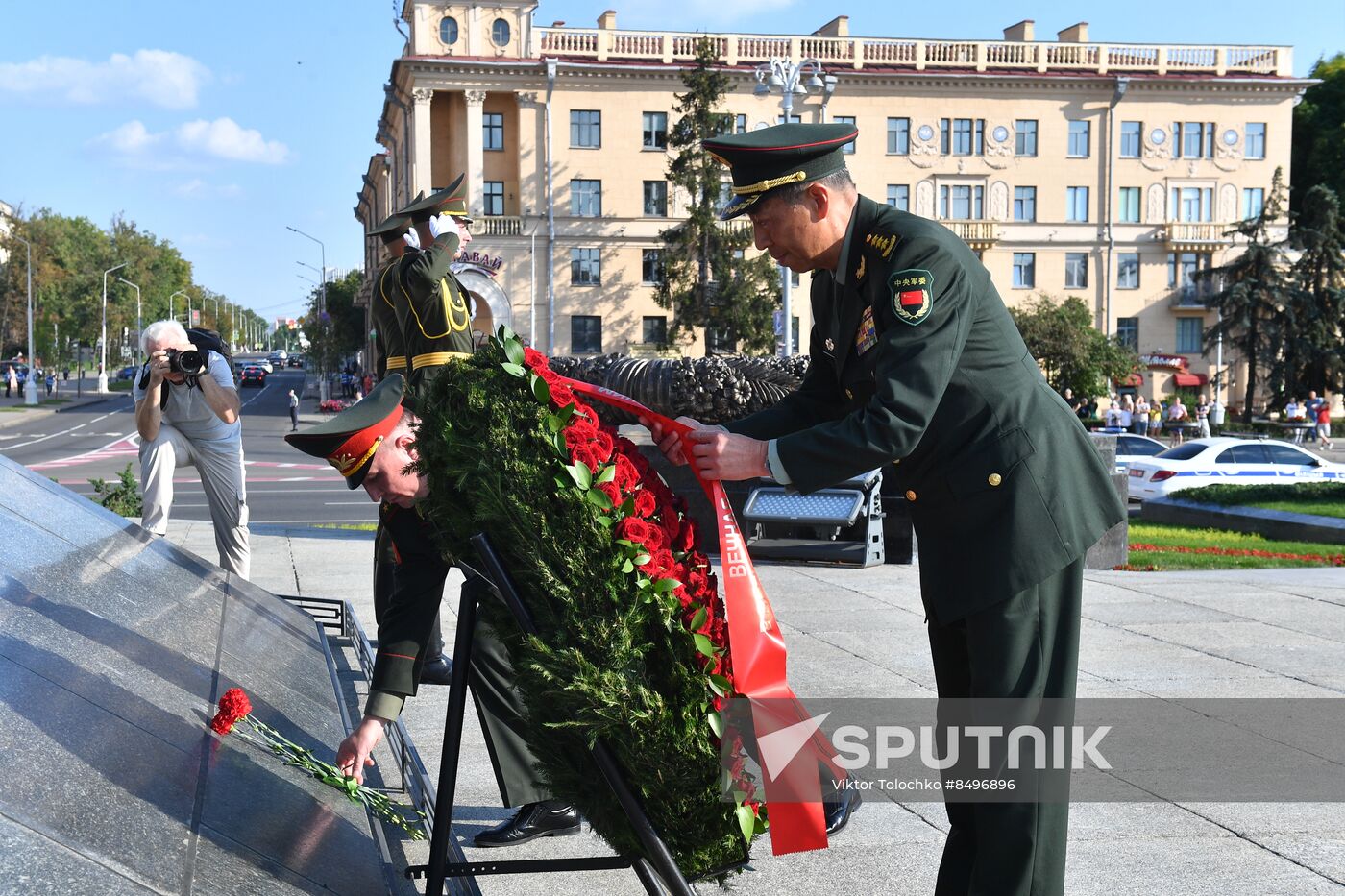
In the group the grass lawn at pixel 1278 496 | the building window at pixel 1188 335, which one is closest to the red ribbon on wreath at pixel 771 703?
the grass lawn at pixel 1278 496

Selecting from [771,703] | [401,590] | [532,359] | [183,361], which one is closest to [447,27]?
[183,361]

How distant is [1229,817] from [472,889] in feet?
8.35

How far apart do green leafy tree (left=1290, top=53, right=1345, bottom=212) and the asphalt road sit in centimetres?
5182

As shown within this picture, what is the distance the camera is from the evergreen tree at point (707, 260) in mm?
51156

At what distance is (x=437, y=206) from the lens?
18.2 ft

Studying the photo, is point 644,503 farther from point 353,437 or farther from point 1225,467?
point 1225,467

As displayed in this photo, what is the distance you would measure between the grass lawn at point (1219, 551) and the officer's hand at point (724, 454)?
8.89 m

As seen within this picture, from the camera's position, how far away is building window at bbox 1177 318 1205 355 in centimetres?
6022

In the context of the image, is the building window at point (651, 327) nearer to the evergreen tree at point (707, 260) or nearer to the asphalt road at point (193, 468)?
the evergreen tree at point (707, 260)

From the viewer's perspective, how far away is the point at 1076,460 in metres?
2.81

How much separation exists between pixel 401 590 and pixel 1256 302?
2037 inches

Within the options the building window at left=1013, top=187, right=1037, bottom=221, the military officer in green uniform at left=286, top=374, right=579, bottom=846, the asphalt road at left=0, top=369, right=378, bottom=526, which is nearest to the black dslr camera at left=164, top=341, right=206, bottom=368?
the asphalt road at left=0, top=369, right=378, bottom=526

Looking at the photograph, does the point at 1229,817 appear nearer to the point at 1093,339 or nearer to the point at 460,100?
the point at 1093,339

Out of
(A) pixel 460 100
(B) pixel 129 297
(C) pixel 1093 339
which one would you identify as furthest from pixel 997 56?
(B) pixel 129 297
